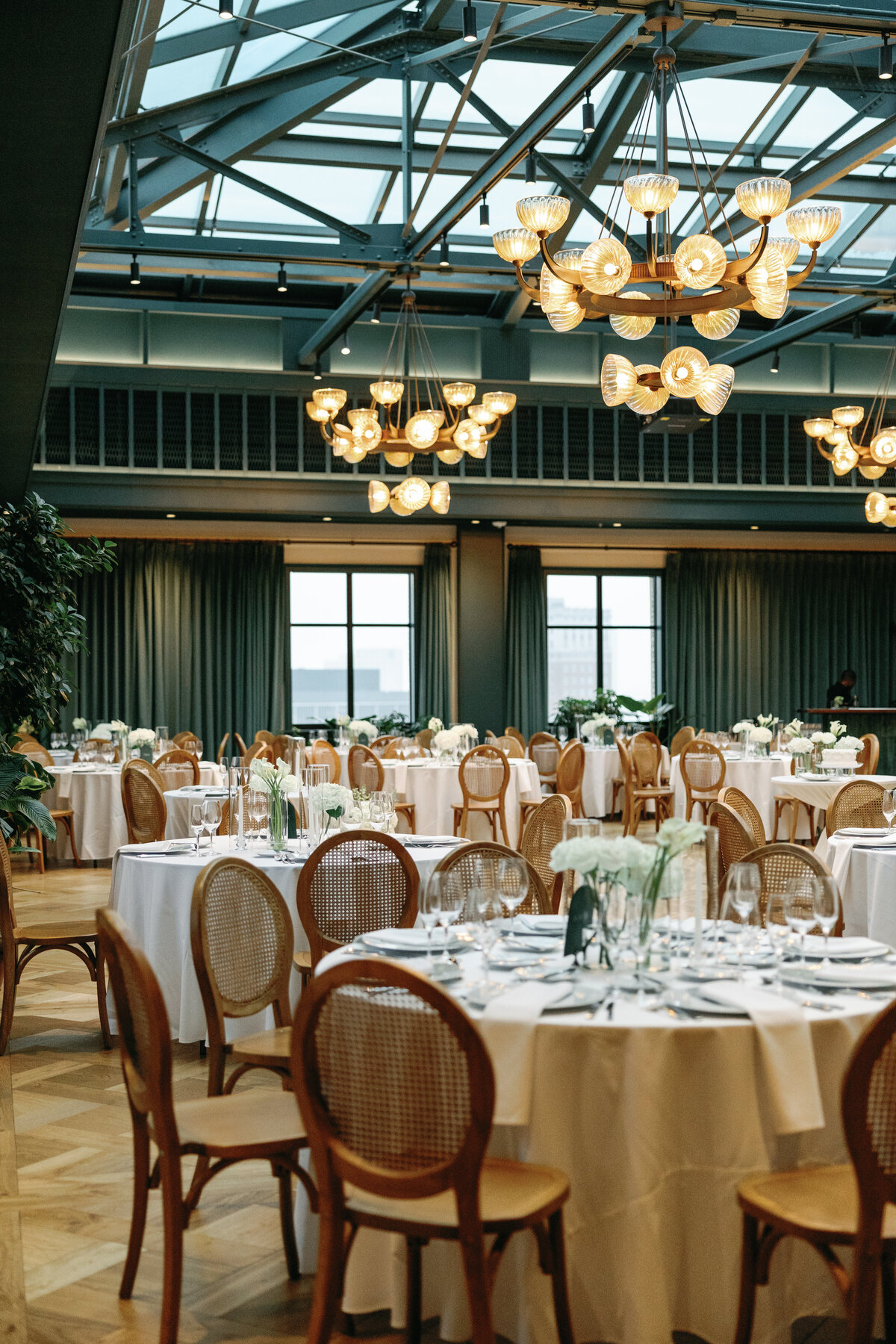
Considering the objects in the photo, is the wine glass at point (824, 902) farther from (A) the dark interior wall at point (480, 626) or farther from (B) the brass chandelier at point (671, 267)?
(A) the dark interior wall at point (480, 626)

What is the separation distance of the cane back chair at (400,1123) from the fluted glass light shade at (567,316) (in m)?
4.08

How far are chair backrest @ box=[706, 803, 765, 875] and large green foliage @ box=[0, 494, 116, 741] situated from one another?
3.86 meters

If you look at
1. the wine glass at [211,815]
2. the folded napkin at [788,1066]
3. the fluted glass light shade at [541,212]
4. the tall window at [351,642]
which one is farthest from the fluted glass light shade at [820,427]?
the folded napkin at [788,1066]

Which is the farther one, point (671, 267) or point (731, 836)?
point (671, 267)

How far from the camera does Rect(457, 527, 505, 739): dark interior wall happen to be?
14500 mm

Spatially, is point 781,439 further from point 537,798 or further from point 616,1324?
point 616,1324

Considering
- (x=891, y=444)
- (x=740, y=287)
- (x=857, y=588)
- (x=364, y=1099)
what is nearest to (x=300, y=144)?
(x=891, y=444)

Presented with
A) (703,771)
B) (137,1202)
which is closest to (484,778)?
(703,771)

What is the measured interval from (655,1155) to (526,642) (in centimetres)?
1304

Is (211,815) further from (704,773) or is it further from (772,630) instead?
(772,630)

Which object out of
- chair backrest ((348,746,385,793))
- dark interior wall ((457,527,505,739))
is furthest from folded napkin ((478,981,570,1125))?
dark interior wall ((457,527,505,739))

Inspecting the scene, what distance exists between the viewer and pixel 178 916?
4828 millimetres

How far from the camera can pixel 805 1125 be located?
247 cm

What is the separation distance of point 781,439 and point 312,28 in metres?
7.94
